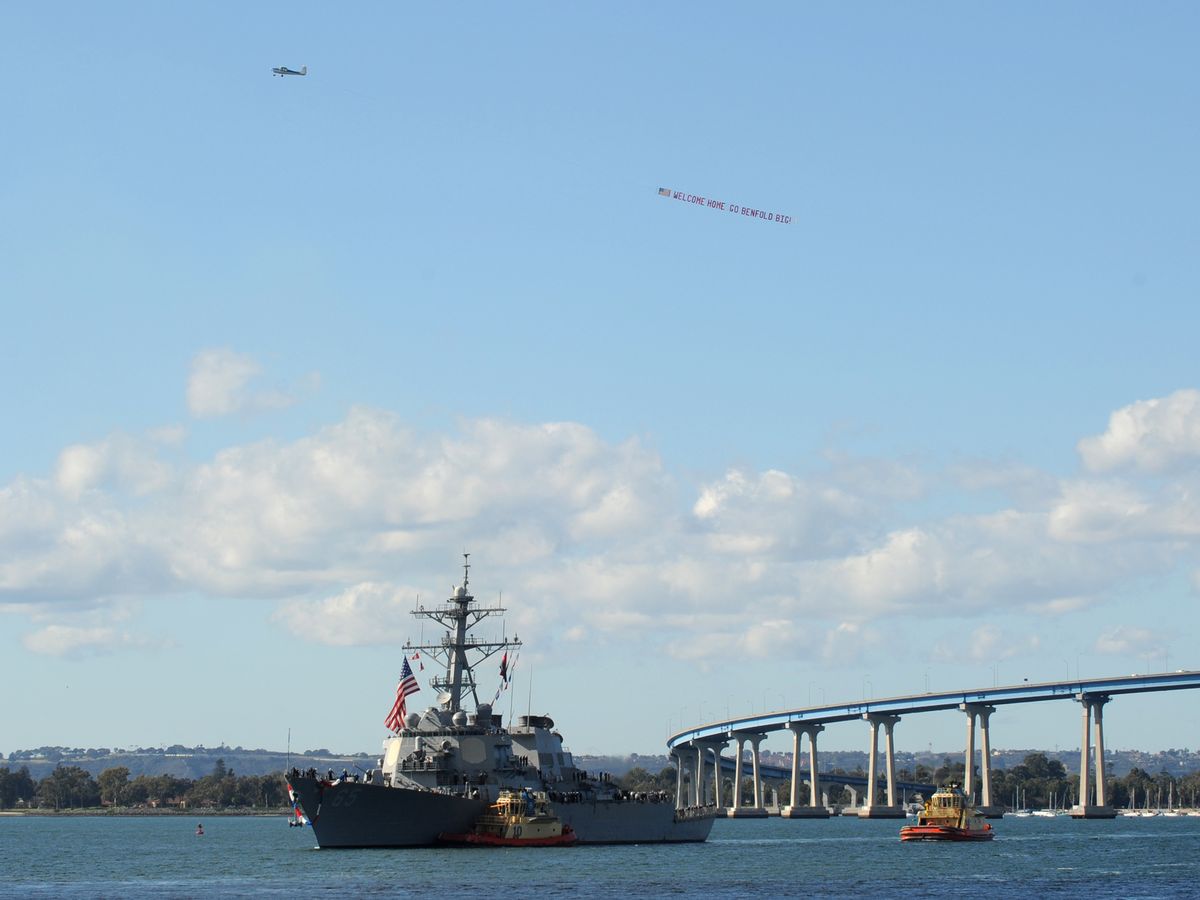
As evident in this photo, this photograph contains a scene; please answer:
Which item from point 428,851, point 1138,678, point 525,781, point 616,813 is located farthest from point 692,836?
point 1138,678

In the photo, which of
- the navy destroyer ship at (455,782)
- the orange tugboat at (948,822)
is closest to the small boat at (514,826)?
the navy destroyer ship at (455,782)

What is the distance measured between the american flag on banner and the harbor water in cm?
660

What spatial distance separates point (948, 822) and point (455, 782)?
126 feet

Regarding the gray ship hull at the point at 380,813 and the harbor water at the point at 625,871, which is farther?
the gray ship hull at the point at 380,813

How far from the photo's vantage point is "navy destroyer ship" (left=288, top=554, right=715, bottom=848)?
3381 inches

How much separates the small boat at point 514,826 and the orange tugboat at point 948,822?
1302 inches

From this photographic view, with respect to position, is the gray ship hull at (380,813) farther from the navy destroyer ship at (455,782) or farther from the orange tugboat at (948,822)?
the orange tugboat at (948,822)

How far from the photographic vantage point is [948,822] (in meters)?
112

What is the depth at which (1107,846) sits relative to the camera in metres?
119

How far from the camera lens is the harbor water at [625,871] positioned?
70.1 m

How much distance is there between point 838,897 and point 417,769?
27798 millimetres

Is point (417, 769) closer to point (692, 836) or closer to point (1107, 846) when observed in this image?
point (692, 836)

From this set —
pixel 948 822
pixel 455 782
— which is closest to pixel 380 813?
pixel 455 782

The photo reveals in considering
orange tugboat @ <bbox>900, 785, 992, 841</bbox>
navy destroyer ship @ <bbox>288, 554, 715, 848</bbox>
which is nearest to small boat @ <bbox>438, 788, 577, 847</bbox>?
navy destroyer ship @ <bbox>288, 554, 715, 848</bbox>
